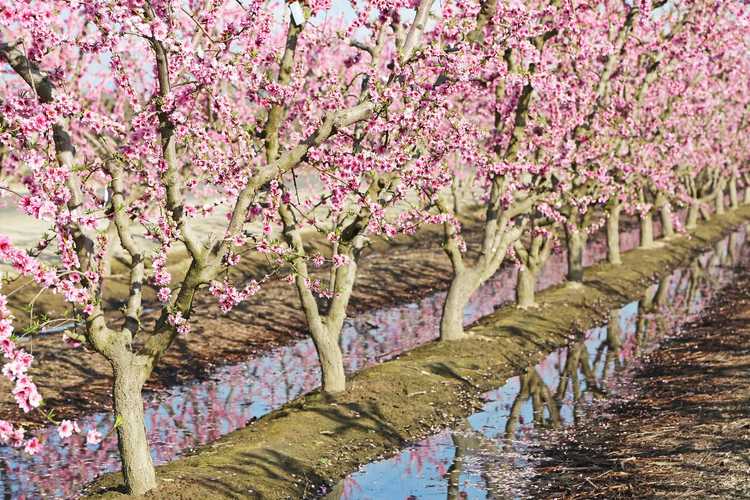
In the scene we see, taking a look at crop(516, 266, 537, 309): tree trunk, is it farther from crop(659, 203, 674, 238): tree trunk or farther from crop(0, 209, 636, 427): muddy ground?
crop(659, 203, 674, 238): tree trunk

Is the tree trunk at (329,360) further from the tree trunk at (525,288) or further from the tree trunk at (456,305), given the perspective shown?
the tree trunk at (525,288)

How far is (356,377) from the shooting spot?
22.8 metres

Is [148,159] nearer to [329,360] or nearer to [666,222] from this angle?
[329,360]

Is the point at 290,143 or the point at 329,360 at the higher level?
the point at 290,143

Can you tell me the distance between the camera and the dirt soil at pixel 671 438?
1587cm

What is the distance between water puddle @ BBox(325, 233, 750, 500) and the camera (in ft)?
55.3

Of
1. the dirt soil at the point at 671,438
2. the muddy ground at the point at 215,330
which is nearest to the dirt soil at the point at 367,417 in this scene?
the dirt soil at the point at 671,438

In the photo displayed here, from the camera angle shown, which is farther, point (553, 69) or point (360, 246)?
point (553, 69)

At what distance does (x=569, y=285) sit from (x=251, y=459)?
20896 mm

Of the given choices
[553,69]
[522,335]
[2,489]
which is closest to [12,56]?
[2,489]

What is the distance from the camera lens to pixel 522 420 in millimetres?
21141

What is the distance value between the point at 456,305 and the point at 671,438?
9140mm

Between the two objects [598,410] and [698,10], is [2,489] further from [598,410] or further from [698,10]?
[698,10]

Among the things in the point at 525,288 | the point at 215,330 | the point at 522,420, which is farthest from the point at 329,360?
the point at 525,288
